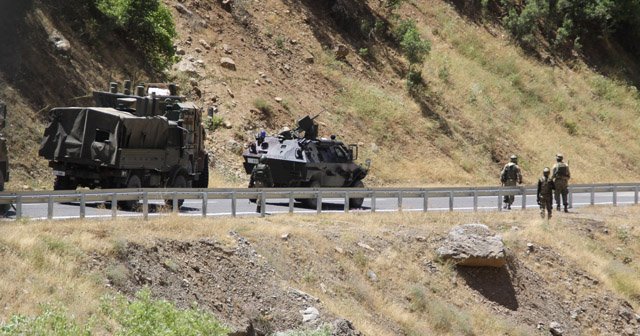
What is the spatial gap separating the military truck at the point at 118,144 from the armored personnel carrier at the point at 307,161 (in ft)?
8.87

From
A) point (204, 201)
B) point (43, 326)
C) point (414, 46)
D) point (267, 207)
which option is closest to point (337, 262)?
point (204, 201)

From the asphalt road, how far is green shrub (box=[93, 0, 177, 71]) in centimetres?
1198

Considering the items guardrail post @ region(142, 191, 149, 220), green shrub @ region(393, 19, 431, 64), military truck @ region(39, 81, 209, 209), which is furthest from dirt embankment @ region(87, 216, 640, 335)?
green shrub @ region(393, 19, 431, 64)

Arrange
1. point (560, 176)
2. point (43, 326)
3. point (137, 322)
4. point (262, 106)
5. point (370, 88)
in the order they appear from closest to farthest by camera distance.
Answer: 1. point (43, 326)
2. point (137, 322)
3. point (560, 176)
4. point (262, 106)
5. point (370, 88)

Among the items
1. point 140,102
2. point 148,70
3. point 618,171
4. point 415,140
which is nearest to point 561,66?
point 618,171

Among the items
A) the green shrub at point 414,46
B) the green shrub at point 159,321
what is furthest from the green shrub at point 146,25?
the green shrub at point 159,321

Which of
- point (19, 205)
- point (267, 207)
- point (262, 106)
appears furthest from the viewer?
point (262, 106)

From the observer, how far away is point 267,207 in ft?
89.1

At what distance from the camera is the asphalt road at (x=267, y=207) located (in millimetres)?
21969

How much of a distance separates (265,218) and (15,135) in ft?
38.4

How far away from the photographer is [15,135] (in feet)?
105

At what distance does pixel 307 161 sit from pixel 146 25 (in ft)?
43.9

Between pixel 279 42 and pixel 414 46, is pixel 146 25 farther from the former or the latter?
pixel 414 46

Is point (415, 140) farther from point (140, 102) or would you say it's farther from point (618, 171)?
point (140, 102)
